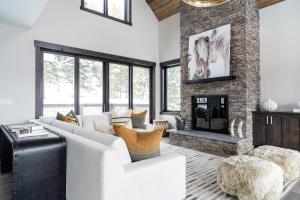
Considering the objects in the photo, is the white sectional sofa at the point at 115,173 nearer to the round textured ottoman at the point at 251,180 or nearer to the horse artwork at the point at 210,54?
the round textured ottoman at the point at 251,180

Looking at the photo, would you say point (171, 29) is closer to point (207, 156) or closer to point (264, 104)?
point (264, 104)

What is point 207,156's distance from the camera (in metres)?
4.01

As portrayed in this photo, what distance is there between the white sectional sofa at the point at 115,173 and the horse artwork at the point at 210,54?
3.48 meters

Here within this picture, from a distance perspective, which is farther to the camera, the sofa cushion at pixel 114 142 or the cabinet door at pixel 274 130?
the cabinet door at pixel 274 130

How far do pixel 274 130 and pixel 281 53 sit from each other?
6.02 ft

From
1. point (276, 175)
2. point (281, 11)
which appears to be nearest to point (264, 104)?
point (281, 11)

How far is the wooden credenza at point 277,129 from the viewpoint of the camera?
3955 millimetres

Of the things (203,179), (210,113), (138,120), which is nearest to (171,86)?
(210,113)

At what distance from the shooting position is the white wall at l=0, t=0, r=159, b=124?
14.0 feet

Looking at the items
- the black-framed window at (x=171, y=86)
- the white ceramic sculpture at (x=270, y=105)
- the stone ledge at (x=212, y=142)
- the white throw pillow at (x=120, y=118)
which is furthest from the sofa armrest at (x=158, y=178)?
the black-framed window at (x=171, y=86)

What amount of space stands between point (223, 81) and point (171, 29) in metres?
2.97

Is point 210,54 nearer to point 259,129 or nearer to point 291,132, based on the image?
point 259,129

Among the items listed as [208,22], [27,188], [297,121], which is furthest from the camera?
[208,22]

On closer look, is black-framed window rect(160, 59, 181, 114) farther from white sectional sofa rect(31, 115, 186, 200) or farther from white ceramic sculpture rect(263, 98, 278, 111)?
white sectional sofa rect(31, 115, 186, 200)
